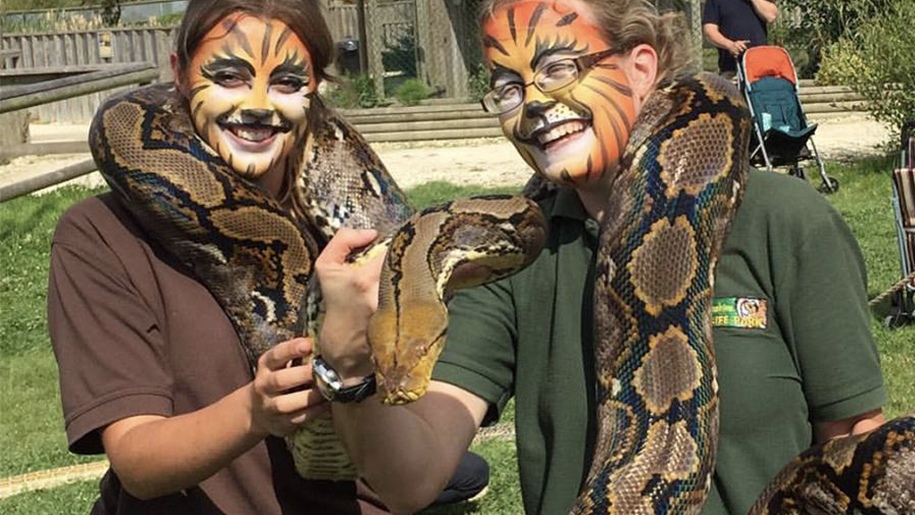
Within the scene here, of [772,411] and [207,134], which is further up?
[207,134]

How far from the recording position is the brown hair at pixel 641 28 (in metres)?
2.77

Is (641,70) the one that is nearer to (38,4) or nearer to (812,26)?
(812,26)

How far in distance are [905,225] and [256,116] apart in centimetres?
554

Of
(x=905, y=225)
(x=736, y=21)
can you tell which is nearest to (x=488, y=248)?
(x=905, y=225)

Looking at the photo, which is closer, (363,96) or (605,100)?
(605,100)

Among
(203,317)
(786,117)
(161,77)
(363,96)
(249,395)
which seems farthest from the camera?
(363,96)

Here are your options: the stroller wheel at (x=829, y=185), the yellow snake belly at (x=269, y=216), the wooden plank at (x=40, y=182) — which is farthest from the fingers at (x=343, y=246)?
the stroller wheel at (x=829, y=185)

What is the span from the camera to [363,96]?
19859 millimetres

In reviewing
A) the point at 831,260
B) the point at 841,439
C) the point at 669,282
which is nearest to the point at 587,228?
the point at 669,282

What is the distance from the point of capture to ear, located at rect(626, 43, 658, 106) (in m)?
2.78

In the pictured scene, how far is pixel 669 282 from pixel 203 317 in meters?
1.12

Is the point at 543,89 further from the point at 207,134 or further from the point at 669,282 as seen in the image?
the point at 207,134

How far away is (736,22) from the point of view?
12.6 meters

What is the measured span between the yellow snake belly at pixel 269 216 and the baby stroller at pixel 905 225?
489 centimetres
